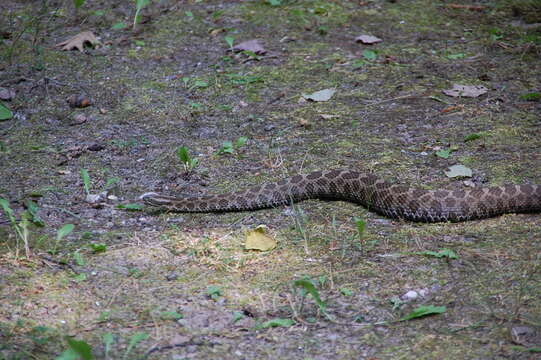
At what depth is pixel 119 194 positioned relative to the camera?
754 cm

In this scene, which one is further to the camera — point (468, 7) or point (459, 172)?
point (468, 7)

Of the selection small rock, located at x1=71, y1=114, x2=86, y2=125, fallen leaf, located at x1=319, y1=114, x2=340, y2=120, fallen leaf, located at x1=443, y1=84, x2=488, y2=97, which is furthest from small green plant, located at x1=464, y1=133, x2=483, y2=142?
small rock, located at x1=71, y1=114, x2=86, y2=125

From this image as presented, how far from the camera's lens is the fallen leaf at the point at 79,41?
421 inches

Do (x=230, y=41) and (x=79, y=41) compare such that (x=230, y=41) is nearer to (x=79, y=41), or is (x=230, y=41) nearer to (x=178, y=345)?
(x=79, y=41)

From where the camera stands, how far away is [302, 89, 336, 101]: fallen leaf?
9.30m

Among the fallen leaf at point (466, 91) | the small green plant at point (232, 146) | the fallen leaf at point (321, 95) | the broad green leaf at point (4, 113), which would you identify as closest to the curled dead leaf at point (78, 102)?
the broad green leaf at point (4, 113)

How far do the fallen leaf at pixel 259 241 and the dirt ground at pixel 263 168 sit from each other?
8 centimetres

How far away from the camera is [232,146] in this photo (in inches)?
331

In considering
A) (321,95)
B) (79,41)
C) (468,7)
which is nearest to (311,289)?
(321,95)

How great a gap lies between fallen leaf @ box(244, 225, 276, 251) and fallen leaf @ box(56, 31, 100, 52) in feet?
18.7

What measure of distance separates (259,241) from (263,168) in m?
1.85

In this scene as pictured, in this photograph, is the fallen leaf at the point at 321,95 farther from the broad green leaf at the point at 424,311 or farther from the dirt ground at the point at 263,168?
the broad green leaf at the point at 424,311

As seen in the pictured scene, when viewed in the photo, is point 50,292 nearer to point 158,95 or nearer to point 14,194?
point 14,194

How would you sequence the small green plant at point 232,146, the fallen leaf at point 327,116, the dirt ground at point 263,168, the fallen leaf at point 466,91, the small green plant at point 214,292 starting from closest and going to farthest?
1. the dirt ground at point 263,168
2. the small green plant at point 214,292
3. the small green plant at point 232,146
4. the fallen leaf at point 327,116
5. the fallen leaf at point 466,91
